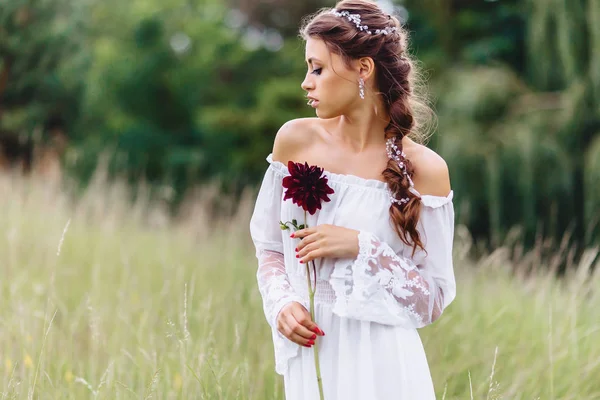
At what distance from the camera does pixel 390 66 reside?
1.80m

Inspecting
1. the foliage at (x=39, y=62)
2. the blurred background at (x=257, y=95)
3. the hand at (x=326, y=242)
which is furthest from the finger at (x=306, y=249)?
the foliage at (x=39, y=62)

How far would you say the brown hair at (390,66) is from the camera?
170cm

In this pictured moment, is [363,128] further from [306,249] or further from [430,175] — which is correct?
[306,249]

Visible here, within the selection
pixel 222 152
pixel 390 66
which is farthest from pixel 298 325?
pixel 222 152

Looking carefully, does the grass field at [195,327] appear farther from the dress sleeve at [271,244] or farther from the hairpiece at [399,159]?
the hairpiece at [399,159]

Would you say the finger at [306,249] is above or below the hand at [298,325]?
above

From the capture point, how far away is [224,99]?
36.8 feet

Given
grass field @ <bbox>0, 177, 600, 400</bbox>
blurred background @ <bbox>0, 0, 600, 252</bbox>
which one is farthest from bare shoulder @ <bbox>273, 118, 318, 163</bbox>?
blurred background @ <bbox>0, 0, 600, 252</bbox>

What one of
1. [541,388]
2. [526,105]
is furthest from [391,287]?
[526,105]

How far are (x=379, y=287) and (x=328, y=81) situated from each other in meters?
0.53

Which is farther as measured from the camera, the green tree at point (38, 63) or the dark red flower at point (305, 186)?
the green tree at point (38, 63)

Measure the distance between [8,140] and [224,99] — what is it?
3.37 meters

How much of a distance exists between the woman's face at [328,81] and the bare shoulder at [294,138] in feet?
0.28

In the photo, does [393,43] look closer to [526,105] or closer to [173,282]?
[173,282]
